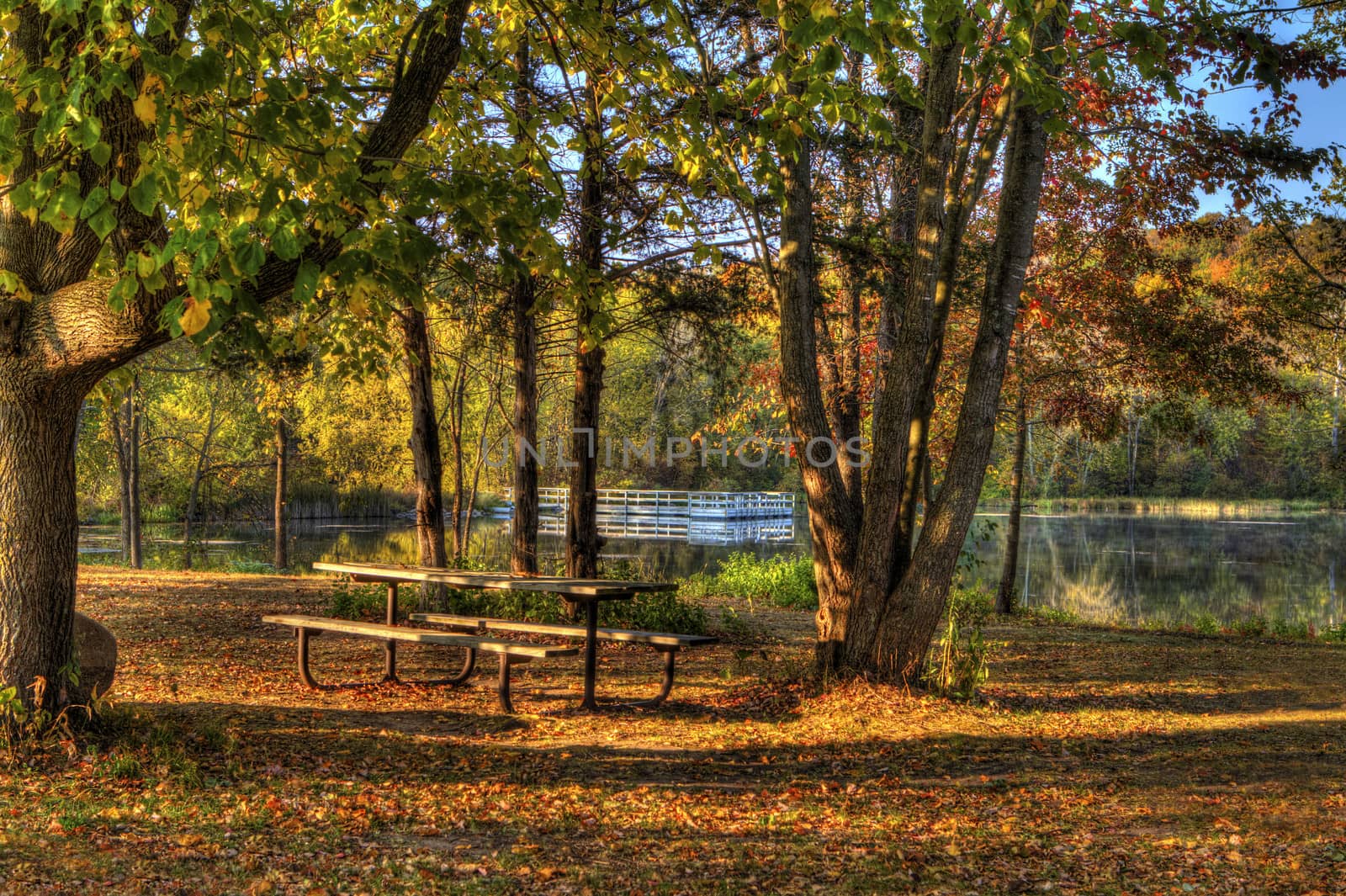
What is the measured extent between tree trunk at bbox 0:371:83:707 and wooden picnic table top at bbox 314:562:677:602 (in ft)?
7.67

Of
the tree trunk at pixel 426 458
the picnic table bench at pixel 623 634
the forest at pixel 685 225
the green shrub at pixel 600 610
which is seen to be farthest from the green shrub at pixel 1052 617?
the tree trunk at pixel 426 458

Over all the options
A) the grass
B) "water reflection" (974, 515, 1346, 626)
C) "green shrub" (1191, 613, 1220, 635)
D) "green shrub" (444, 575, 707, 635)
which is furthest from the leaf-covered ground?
the grass

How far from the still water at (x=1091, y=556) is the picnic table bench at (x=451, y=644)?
13.2ft

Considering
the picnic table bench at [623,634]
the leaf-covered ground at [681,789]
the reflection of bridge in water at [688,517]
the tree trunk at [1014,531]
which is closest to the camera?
the leaf-covered ground at [681,789]

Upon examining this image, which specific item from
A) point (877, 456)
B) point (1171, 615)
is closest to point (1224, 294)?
point (1171, 615)

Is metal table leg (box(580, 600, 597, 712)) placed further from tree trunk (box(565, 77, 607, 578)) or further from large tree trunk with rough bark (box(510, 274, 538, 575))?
large tree trunk with rough bark (box(510, 274, 538, 575))

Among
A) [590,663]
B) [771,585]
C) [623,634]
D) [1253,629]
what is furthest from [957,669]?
[771,585]

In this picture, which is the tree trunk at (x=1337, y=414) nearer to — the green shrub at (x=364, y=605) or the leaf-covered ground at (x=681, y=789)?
the leaf-covered ground at (x=681, y=789)

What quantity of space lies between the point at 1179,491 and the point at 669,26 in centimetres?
5092

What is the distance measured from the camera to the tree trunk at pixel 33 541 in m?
4.43

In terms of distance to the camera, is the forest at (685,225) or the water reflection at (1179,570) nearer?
the forest at (685,225)

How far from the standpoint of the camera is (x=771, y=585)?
14.4 meters

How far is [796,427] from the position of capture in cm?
680

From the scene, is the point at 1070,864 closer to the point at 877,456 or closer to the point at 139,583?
the point at 877,456
